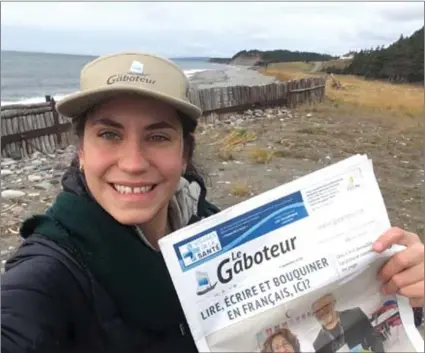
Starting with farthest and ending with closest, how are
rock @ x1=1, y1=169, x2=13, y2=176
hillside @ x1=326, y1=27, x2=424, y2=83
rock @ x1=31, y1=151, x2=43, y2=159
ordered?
hillside @ x1=326, y1=27, x2=424, y2=83 → rock @ x1=31, y1=151, x2=43, y2=159 → rock @ x1=1, y1=169, x2=13, y2=176

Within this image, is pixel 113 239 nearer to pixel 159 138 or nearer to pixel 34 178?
pixel 159 138

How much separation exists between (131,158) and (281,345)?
0.48 meters

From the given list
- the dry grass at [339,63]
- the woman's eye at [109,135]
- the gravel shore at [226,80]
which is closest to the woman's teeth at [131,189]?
the woman's eye at [109,135]

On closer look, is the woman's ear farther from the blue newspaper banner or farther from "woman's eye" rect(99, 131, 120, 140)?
the blue newspaper banner

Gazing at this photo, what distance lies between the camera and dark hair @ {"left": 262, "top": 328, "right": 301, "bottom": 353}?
3.22 ft

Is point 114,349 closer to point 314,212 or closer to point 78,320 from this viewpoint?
point 78,320

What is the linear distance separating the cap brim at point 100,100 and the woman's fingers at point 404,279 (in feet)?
1.84

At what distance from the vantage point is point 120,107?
1190 mm

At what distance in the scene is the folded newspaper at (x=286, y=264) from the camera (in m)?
0.95

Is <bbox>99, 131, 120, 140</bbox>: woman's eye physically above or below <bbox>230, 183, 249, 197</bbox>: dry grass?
above

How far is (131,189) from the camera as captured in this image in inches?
46.4

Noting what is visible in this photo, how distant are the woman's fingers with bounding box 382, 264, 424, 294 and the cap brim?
1.84 ft

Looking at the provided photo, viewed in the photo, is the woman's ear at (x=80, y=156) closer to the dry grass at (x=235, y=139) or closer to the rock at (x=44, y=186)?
the rock at (x=44, y=186)

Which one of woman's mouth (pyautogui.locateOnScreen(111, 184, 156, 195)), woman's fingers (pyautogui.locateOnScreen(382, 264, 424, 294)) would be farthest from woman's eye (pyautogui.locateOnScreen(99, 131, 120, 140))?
woman's fingers (pyautogui.locateOnScreen(382, 264, 424, 294))
